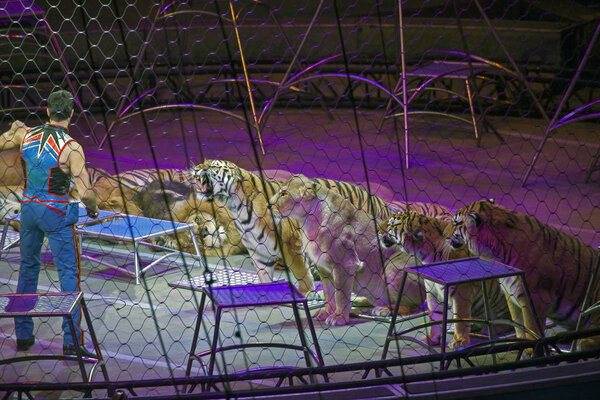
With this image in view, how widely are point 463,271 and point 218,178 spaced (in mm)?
1777

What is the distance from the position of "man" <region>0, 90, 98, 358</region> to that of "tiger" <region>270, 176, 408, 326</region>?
3.41 ft

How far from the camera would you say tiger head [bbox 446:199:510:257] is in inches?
153

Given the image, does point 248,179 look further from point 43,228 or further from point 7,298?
point 7,298

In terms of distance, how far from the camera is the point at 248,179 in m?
4.83

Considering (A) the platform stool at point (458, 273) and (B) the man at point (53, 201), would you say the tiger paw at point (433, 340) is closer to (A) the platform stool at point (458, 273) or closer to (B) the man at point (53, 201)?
(A) the platform stool at point (458, 273)

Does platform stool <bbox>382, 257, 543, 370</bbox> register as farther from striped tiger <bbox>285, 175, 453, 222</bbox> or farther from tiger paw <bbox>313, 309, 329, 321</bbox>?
striped tiger <bbox>285, 175, 453, 222</bbox>

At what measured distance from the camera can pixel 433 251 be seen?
410 cm

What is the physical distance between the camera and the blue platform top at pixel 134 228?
4957 mm

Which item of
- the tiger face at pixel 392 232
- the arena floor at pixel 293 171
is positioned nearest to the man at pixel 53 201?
the arena floor at pixel 293 171

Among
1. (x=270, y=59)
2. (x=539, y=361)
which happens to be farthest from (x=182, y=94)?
(x=539, y=361)

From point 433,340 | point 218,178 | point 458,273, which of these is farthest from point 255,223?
point 458,273

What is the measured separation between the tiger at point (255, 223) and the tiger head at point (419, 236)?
0.74 meters

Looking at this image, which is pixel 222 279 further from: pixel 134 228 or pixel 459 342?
pixel 459 342

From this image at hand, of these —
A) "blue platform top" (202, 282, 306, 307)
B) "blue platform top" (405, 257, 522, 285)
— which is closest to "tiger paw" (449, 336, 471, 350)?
"blue platform top" (405, 257, 522, 285)
